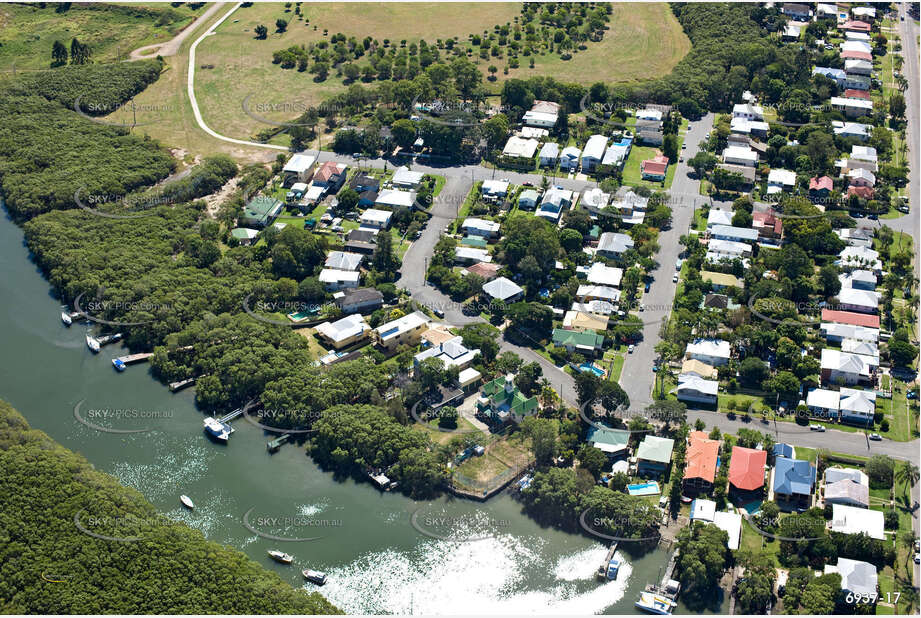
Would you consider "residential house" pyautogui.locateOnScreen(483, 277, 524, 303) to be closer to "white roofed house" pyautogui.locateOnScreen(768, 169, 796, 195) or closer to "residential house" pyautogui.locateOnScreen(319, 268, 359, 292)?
"residential house" pyautogui.locateOnScreen(319, 268, 359, 292)

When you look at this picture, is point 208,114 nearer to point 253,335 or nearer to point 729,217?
point 253,335

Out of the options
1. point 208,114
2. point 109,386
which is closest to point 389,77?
point 208,114

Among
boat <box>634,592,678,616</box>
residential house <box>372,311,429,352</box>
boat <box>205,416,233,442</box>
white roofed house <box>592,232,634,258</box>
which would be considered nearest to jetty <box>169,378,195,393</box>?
boat <box>205,416,233,442</box>

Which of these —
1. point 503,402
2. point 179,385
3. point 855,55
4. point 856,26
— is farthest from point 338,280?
point 856,26

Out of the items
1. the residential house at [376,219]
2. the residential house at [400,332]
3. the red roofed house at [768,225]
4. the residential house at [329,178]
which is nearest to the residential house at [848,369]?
the red roofed house at [768,225]

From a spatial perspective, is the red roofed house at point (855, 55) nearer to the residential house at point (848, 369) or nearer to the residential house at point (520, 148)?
the residential house at point (520, 148)
